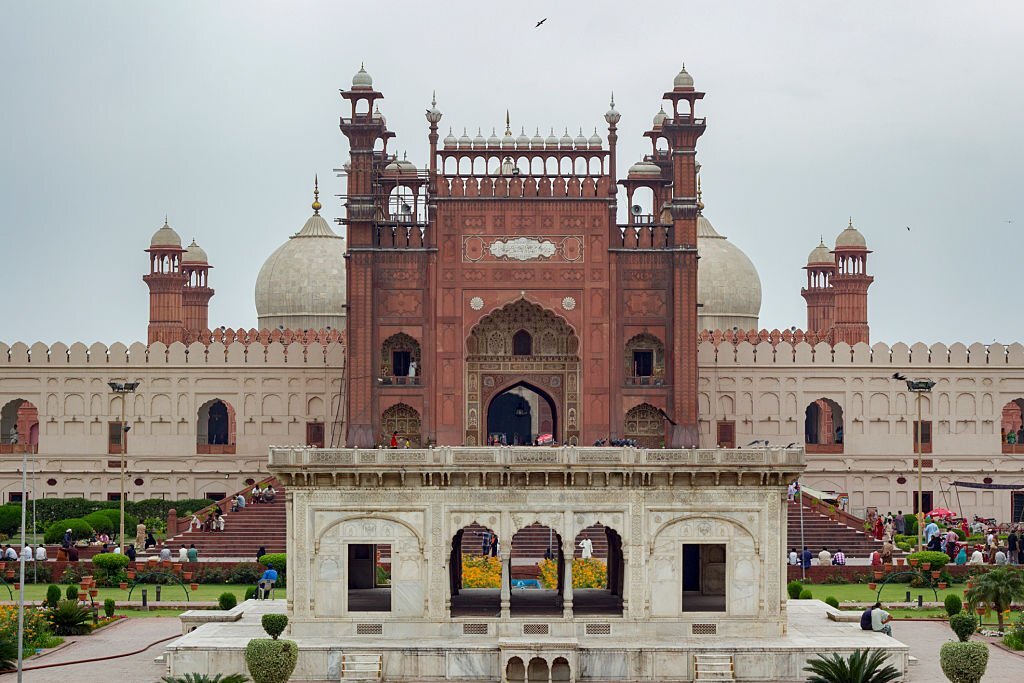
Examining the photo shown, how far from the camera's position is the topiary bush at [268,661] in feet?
91.5

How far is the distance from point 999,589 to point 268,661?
50.8 ft

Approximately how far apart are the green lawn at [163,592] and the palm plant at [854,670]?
51.9 feet

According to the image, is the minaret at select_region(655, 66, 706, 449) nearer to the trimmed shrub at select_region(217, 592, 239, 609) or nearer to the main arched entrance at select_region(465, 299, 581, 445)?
the main arched entrance at select_region(465, 299, 581, 445)

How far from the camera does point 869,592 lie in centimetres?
4066

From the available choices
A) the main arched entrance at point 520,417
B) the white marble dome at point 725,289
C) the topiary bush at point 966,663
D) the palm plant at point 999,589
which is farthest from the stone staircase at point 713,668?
the white marble dome at point 725,289

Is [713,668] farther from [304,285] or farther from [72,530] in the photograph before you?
[304,285]

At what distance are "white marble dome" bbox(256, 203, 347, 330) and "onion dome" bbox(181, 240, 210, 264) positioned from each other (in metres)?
2.48

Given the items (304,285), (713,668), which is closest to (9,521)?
(304,285)

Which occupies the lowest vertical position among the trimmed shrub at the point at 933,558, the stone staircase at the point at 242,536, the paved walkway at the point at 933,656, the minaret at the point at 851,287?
the paved walkway at the point at 933,656

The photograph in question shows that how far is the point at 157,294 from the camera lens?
216 ft

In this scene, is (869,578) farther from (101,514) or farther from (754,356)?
(101,514)

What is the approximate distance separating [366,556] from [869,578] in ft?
48.1

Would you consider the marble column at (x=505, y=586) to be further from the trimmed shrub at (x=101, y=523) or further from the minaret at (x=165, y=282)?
the minaret at (x=165, y=282)

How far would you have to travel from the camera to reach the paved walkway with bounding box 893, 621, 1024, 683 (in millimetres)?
29906
